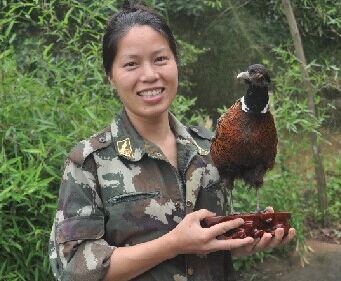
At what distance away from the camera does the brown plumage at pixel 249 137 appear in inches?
52.6

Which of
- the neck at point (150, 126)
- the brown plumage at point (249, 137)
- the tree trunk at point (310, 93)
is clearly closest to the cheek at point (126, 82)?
the neck at point (150, 126)

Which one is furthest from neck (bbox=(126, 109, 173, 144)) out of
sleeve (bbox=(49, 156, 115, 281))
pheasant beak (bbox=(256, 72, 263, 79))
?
pheasant beak (bbox=(256, 72, 263, 79))

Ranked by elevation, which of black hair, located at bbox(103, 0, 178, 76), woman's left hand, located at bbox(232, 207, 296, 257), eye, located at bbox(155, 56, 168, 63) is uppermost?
black hair, located at bbox(103, 0, 178, 76)

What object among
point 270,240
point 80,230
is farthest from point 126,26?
→ point 270,240

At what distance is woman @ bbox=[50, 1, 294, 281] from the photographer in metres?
1.33

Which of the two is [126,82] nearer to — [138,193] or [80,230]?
[138,193]

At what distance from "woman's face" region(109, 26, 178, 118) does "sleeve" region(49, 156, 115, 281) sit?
0.71 ft

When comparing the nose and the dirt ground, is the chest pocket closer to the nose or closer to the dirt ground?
the nose

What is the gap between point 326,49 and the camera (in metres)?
5.68

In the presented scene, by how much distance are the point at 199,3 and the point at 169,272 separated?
4.42 m

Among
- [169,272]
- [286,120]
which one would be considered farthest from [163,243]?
[286,120]

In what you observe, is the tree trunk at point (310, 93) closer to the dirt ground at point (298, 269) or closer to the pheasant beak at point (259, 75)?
the dirt ground at point (298, 269)

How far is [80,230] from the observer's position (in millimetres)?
1357

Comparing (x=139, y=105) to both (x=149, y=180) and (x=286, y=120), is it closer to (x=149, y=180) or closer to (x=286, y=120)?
(x=149, y=180)
